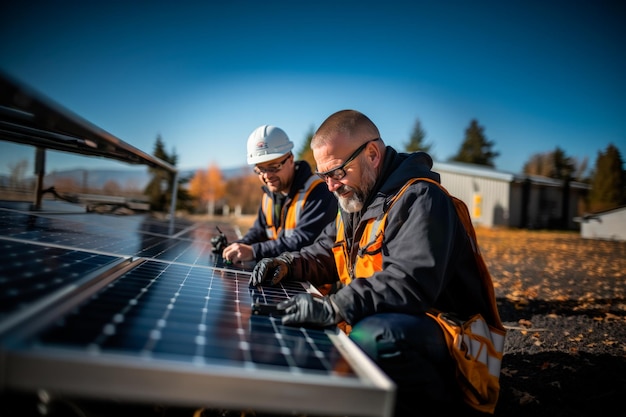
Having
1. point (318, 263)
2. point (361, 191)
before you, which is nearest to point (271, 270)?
point (318, 263)

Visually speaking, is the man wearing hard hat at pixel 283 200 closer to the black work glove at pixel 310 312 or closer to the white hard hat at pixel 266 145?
the white hard hat at pixel 266 145

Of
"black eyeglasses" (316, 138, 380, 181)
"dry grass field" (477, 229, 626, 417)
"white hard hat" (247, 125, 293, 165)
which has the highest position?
"white hard hat" (247, 125, 293, 165)

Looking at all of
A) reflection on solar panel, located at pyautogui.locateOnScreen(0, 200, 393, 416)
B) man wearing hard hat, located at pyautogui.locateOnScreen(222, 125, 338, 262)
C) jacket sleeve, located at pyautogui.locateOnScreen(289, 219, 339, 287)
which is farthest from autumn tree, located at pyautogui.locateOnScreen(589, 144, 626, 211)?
reflection on solar panel, located at pyautogui.locateOnScreen(0, 200, 393, 416)

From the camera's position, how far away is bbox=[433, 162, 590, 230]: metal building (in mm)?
28375

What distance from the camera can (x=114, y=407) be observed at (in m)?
2.05

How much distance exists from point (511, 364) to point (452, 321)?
2.29 meters

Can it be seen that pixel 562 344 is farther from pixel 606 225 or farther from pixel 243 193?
pixel 243 193

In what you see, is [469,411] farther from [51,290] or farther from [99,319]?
[51,290]

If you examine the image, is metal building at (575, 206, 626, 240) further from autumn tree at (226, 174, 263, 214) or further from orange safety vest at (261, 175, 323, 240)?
autumn tree at (226, 174, 263, 214)

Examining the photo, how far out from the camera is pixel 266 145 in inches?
181

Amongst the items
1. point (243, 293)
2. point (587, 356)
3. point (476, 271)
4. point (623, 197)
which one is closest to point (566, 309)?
point (587, 356)

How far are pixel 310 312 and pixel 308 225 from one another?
2400 mm

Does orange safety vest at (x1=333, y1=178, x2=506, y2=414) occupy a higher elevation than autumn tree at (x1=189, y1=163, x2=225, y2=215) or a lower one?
lower

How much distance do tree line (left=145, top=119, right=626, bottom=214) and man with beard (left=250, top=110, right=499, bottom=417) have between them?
15592mm
